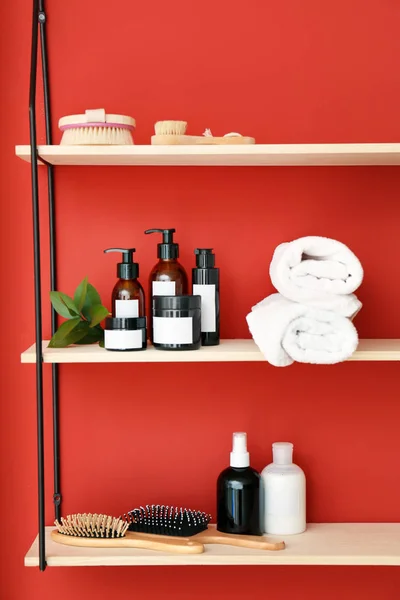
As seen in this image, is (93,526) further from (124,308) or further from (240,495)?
(124,308)

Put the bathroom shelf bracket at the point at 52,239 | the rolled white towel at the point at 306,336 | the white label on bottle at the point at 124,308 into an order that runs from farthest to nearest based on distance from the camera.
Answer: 1. the bathroom shelf bracket at the point at 52,239
2. the white label on bottle at the point at 124,308
3. the rolled white towel at the point at 306,336

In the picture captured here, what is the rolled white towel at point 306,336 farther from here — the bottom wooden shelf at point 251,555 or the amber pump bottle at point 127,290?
the bottom wooden shelf at point 251,555

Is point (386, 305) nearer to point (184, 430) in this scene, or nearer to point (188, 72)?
point (184, 430)

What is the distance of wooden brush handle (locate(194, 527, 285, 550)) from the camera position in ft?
5.07

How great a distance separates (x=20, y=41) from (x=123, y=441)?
32.5 inches

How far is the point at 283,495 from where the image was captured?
5.32 ft

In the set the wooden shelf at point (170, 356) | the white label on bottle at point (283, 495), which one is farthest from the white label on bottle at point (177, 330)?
the white label on bottle at point (283, 495)

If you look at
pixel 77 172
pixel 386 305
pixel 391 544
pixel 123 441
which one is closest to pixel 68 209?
pixel 77 172

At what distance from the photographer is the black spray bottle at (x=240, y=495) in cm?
161

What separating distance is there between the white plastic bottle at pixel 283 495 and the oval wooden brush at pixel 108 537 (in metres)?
0.17

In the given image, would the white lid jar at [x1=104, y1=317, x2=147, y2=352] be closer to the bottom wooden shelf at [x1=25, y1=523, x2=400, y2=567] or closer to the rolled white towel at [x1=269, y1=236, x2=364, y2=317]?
the rolled white towel at [x1=269, y1=236, x2=364, y2=317]

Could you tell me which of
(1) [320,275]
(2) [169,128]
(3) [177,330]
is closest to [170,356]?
(3) [177,330]

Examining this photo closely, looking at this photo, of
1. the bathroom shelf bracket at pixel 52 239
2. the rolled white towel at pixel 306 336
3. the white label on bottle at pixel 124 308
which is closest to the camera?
the rolled white towel at pixel 306 336

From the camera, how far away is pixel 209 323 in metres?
1.58
